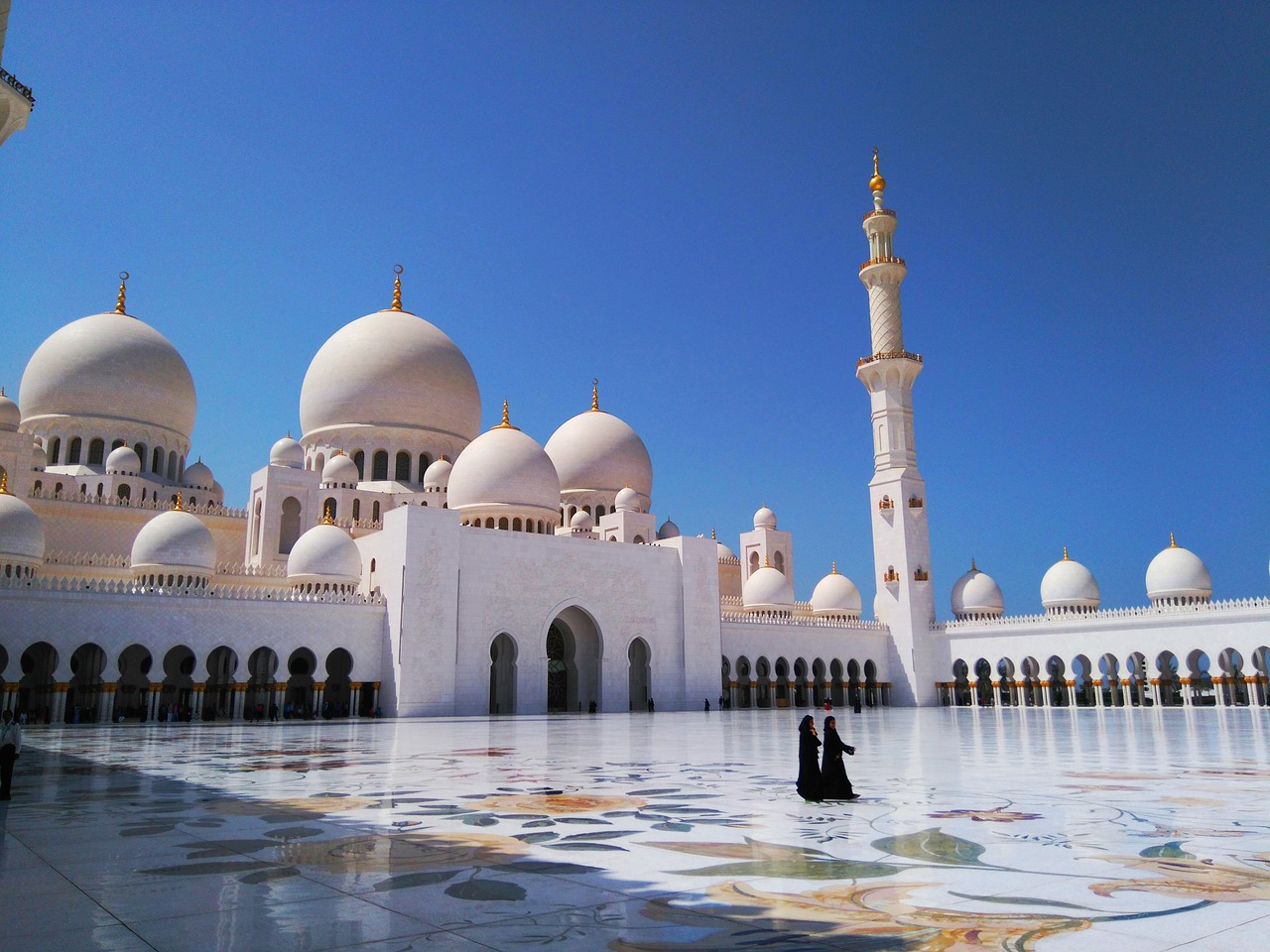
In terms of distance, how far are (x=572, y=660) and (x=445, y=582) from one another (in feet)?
15.5

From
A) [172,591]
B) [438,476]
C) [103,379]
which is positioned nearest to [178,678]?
[172,591]

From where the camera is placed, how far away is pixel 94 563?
75.8 feet

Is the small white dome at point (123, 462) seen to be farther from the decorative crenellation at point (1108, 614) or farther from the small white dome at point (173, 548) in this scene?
the decorative crenellation at point (1108, 614)

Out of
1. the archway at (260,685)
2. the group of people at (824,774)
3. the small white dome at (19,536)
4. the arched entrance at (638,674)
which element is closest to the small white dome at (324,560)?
the archway at (260,685)

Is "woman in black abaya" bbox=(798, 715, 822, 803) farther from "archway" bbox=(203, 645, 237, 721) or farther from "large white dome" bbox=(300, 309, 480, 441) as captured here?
"large white dome" bbox=(300, 309, 480, 441)

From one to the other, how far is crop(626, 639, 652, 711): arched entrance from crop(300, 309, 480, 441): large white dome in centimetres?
906

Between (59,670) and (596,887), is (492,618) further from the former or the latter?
(596,887)

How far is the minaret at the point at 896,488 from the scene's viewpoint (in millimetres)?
30516

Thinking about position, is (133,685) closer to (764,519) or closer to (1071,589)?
(764,519)

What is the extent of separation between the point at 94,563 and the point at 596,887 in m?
23.1

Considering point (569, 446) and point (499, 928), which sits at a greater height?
point (569, 446)

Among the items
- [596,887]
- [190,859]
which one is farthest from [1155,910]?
[190,859]

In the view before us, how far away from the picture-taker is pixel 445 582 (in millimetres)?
22594

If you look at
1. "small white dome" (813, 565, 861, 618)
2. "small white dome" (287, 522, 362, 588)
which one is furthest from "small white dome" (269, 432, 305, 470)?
"small white dome" (813, 565, 861, 618)
